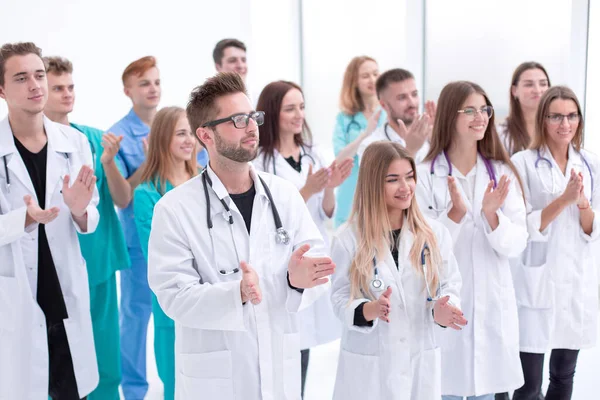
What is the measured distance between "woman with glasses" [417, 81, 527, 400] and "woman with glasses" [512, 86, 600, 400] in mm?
229

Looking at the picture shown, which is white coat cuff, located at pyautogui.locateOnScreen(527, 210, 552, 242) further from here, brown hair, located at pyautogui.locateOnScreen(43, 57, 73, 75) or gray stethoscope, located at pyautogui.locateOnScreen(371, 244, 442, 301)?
brown hair, located at pyautogui.locateOnScreen(43, 57, 73, 75)

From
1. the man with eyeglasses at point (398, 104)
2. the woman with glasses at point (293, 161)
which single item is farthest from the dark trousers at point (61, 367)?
the man with eyeglasses at point (398, 104)

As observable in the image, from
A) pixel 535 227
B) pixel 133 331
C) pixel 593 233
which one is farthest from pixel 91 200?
pixel 593 233

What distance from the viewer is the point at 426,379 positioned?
2.40 metres

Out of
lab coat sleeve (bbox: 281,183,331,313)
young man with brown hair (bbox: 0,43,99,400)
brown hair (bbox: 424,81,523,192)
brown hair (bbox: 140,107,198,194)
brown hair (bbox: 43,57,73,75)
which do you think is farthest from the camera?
brown hair (bbox: 43,57,73,75)

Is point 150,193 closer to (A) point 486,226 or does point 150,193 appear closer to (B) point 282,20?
(A) point 486,226

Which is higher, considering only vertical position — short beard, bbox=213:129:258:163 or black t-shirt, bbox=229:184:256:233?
short beard, bbox=213:129:258:163

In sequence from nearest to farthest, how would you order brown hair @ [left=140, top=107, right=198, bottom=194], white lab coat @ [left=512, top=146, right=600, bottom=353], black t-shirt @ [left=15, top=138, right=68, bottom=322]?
black t-shirt @ [left=15, top=138, right=68, bottom=322] < white lab coat @ [left=512, top=146, right=600, bottom=353] < brown hair @ [left=140, top=107, right=198, bottom=194]

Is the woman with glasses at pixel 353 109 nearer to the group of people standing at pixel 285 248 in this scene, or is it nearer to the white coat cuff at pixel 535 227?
the group of people standing at pixel 285 248

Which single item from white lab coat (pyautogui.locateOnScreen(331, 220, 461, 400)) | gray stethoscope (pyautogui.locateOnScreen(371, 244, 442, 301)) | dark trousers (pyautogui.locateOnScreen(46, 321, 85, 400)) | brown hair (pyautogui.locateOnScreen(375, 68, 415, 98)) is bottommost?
dark trousers (pyautogui.locateOnScreen(46, 321, 85, 400))

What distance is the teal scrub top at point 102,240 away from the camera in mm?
3090

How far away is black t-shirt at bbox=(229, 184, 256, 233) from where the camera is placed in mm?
2176

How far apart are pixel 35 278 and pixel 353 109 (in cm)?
268

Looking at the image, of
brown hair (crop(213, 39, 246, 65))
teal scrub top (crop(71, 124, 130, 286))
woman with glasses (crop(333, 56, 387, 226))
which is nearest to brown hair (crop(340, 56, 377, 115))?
woman with glasses (crop(333, 56, 387, 226))
